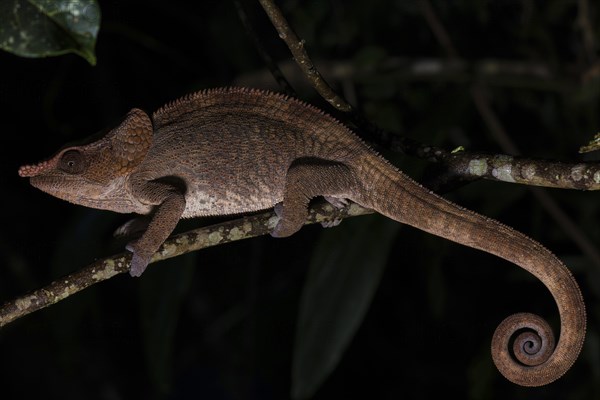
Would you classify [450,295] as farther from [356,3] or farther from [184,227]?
[184,227]

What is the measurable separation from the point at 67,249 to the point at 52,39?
5.33 feet

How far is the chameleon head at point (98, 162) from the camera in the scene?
196 cm

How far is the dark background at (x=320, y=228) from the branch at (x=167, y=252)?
1.31 meters

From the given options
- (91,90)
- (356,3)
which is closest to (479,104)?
(356,3)

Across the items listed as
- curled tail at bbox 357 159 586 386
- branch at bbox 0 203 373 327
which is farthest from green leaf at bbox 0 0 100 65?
curled tail at bbox 357 159 586 386

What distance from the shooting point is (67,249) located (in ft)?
9.53

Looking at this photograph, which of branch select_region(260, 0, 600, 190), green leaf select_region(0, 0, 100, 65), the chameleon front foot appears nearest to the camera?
green leaf select_region(0, 0, 100, 65)

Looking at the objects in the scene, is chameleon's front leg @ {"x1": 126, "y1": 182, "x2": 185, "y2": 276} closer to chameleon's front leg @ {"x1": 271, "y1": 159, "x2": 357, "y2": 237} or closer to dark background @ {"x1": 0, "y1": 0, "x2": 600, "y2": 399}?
chameleon's front leg @ {"x1": 271, "y1": 159, "x2": 357, "y2": 237}

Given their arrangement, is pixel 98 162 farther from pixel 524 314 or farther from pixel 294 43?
pixel 524 314

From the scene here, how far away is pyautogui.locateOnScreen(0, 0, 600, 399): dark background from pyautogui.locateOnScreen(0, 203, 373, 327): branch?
4.31ft

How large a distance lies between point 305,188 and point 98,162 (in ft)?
1.80

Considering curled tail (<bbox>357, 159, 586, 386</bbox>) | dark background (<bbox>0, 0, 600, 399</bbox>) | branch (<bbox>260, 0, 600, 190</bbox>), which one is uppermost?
dark background (<bbox>0, 0, 600, 399</bbox>)

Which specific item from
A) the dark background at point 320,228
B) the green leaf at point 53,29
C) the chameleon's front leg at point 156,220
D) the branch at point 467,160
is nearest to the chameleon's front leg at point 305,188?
the branch at point 467,160

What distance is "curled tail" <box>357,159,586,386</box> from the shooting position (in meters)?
1.61
